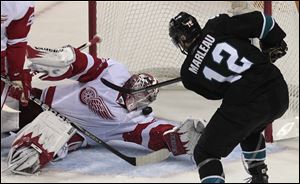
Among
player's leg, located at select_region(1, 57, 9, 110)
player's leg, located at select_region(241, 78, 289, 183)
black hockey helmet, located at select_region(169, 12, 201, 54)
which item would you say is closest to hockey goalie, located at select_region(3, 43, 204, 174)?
player's leg, located at select_region(1, 57, 9, 110)

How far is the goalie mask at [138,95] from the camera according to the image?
7.52ft

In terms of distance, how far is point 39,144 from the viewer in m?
2.16

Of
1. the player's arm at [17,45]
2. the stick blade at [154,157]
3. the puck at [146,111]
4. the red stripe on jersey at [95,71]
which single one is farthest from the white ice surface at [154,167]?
the player's arm at [17,45]

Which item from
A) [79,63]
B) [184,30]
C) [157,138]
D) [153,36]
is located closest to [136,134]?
[157,138]

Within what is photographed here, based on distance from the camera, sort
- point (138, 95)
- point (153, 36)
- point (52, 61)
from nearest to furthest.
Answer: point (52, 61) → point (138, 95) → point (153, 36)

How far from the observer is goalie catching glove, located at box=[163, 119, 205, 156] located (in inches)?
87.7

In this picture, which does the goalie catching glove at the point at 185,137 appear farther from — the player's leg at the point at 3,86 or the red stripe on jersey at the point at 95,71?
the player's leg at the point at 3,86

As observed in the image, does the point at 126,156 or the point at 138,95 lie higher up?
the point at 138,95

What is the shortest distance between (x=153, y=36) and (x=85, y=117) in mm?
971

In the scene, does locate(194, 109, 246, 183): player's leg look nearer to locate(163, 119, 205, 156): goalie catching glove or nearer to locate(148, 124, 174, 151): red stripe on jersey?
locate(163, 119, 205, 156): goalie catching glove

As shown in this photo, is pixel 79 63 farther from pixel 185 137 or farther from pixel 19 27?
pixel 19 27

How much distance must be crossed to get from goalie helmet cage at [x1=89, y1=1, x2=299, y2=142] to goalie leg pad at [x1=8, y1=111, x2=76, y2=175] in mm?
566

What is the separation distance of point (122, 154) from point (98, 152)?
137 mm

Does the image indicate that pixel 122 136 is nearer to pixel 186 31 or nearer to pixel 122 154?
pixel 122 154
